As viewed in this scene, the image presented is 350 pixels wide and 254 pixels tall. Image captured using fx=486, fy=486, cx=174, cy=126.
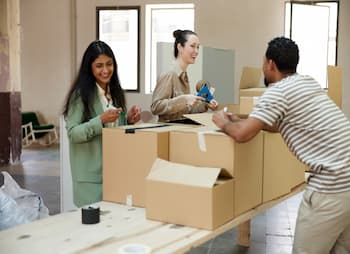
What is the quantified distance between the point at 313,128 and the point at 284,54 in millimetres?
314

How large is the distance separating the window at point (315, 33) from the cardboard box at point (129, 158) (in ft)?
20.4

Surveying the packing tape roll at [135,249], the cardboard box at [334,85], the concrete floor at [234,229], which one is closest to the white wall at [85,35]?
the concrete floor at [234,229]

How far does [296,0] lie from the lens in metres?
7.98

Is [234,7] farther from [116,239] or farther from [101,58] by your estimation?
[116,239]

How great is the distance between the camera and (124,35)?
889 centimetres

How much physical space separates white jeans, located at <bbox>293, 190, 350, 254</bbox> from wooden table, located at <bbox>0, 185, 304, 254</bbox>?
253mm

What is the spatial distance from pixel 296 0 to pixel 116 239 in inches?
281

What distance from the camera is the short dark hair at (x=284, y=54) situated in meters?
1.88

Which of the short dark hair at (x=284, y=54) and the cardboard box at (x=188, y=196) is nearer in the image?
the cardboard box at (x=188, y=196)

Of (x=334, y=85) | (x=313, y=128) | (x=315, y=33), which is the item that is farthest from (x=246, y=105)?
(x=315, y=33)

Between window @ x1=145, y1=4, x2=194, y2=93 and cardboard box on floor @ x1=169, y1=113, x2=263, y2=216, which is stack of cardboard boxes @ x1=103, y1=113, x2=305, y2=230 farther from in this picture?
window @ x1=145, y1=4, x2=194, y2=93

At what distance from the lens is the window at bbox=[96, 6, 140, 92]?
8820 millimetres

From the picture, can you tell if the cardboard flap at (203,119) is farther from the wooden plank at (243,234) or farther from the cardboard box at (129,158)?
the wooden plank at (243,234)

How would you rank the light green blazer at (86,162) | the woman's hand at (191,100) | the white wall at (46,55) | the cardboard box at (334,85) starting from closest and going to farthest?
the light green blazer at (86,162)
the woman's hand at (191,100)
the cardboard box at (334,85)
the white wall at (46,55)
